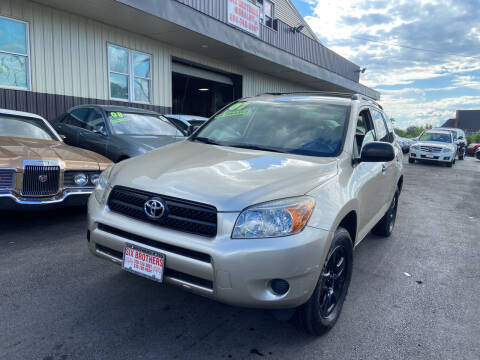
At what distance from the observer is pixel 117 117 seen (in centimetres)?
661

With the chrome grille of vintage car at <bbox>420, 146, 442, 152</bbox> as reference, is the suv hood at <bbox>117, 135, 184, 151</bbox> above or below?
above

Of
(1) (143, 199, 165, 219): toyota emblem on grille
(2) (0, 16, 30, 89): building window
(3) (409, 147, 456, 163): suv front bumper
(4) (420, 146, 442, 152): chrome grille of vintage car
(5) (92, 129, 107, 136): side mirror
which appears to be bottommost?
(3) (409, 147, 456, 163): suv front bumper

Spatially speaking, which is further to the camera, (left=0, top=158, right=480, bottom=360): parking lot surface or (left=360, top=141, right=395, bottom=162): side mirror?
(left=360, top=141, right=395, bottom=162): side mirror

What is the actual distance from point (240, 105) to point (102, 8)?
6.92 m

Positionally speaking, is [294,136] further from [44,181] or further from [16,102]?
[16,102]

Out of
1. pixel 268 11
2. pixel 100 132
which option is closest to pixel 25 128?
pixel 100 132

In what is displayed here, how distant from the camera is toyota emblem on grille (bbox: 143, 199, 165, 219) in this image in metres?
2.23

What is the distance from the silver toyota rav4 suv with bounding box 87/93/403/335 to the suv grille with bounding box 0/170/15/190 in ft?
5.70

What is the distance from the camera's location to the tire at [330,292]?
2.31 m

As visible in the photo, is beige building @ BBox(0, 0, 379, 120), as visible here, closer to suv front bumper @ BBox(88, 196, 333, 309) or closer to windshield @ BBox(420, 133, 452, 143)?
windshield @ BBox(420, 133, 452, 143)

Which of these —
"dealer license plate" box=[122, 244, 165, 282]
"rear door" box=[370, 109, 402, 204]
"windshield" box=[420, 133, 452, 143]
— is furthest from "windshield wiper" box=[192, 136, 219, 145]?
"windshield" box=[420, 133, 452, 143]

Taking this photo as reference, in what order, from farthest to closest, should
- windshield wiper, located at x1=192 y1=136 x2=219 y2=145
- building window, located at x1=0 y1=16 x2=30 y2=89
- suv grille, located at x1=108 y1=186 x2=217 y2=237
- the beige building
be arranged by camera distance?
the beige building < building window, located at x1=0 y1=16 x2=30 y2=89 < windshield wiper, located at x1=192 y1=136 x2=219 y2=145 < suv grille, located at x1=108 y1=186 x2=217 y2=237

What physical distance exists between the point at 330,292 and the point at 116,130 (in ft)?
16.6

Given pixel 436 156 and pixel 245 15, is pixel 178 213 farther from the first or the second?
pixel 436 156
